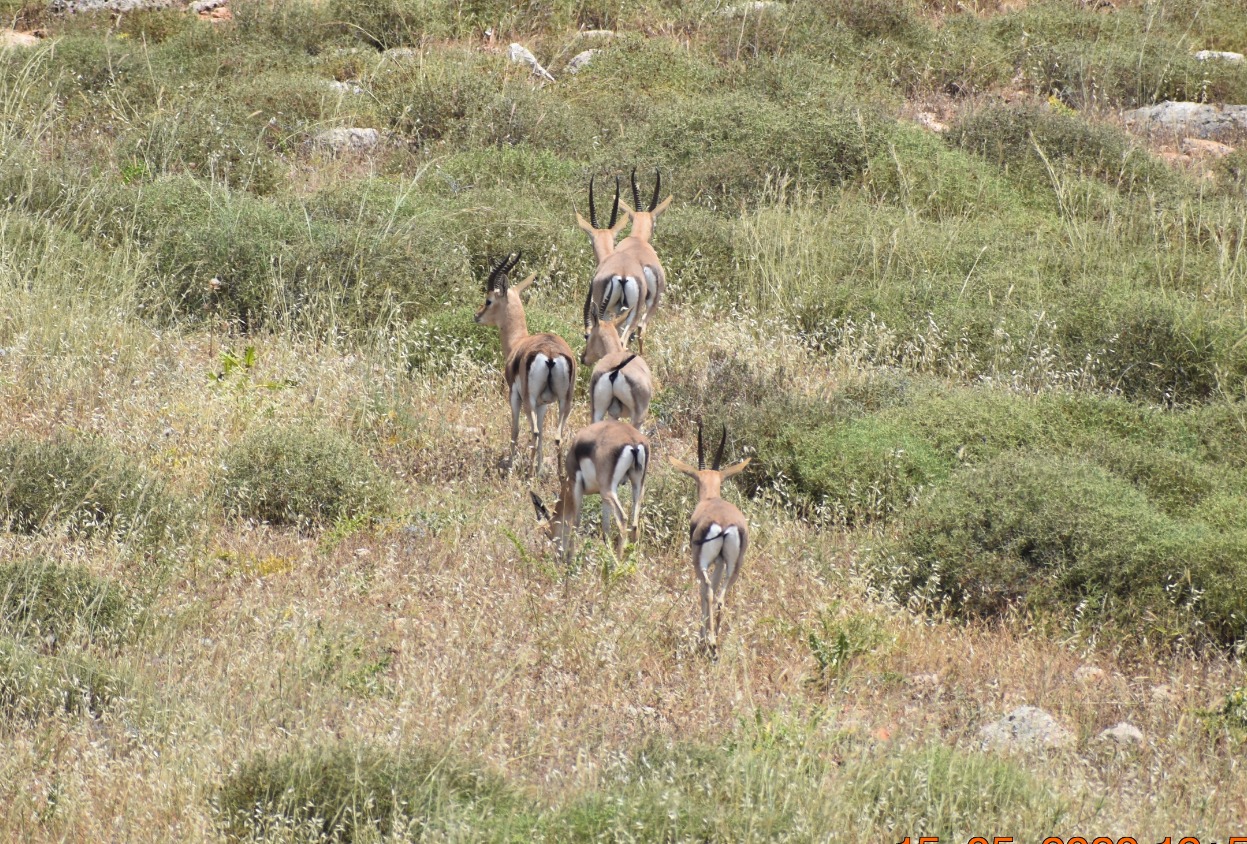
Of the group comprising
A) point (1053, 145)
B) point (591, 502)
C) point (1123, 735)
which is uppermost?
point (1123, 735)

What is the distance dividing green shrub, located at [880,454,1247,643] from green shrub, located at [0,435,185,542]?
3.41 meters

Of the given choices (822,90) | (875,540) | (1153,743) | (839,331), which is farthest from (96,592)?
(822,90)

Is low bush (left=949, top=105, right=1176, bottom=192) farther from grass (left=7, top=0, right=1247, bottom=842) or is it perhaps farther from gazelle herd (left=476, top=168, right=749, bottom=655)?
gazelle herd (left=476, top=168, right=749, bottom=655)

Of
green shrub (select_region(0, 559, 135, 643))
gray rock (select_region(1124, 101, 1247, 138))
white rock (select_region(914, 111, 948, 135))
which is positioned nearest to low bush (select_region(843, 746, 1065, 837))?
green shrub (select_region(0, 559, 135, 643))

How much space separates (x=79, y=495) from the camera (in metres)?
6.61

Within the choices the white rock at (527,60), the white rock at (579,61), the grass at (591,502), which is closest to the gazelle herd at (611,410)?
the grass at (591,502)

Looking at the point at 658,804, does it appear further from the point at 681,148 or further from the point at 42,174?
the point at 681,148

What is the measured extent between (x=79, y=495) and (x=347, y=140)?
24.5ft

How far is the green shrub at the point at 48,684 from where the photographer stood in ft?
16.0

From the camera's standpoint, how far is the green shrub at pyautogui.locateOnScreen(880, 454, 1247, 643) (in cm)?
596

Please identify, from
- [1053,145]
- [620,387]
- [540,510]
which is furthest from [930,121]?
[540,510]

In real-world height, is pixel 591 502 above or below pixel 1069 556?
below

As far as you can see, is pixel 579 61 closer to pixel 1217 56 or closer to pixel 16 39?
pixel 16 39
